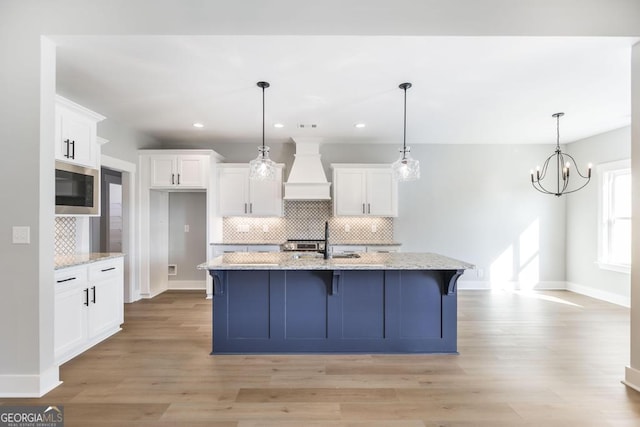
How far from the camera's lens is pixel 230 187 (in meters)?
5.46

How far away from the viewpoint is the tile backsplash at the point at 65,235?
11.9ft

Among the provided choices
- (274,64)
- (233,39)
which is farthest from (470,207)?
(233,39)

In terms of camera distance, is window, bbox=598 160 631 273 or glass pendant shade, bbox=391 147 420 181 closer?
glass pendant shade, bbox=391 147 420 181

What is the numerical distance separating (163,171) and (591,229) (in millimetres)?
6965

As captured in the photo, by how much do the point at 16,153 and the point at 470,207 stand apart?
6.07 metres

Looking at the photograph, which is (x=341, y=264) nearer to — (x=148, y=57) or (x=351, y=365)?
(x=351, y=365)

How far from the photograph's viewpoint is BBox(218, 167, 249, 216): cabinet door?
5.46m

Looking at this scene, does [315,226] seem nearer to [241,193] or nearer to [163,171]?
[241,193]

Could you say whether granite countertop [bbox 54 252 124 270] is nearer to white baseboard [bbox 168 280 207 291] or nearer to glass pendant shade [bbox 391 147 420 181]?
white baseboard [bbox 168 280 207 291]

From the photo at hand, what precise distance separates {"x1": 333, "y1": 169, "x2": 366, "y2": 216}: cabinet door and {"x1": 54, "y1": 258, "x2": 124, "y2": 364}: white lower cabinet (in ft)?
10.7

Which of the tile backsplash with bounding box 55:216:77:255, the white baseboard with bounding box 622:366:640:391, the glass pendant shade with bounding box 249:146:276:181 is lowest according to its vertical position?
the white baseboard with bounding box 622:366:640:391

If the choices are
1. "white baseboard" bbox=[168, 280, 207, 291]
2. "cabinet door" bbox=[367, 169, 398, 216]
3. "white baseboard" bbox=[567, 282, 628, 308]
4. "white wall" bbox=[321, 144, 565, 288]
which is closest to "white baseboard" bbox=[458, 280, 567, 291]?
"white wall" bbox=[321, 144, 565, 288]

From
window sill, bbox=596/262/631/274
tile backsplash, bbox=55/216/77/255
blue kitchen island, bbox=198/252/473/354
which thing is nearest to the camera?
blue kitchen island, bbox=198/252/473/354

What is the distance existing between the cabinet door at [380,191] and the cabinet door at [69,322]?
4.04 m
